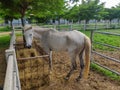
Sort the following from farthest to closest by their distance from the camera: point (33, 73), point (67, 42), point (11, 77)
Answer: point (67, 42) → point (33, 73) → point (11, 77)

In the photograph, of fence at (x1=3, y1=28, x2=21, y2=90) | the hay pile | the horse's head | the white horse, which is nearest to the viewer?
fence at (x1=3, y1=28, x2=21, y2=90)

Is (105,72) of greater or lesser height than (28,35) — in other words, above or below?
below

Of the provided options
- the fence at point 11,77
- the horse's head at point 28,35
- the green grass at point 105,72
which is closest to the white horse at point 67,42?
the horse's head at point 28,35

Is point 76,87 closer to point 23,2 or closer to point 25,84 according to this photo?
point 25,84

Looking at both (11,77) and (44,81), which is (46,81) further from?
(11,77)

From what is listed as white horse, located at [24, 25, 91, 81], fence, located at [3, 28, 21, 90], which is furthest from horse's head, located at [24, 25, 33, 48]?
fence, located at [3, 28, 21, 90]

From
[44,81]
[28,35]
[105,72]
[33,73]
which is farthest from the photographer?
[105,72]

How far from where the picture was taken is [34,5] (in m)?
7.92

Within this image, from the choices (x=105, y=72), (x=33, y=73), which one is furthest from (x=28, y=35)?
(x=105, y=72)

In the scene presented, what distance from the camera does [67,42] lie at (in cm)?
428

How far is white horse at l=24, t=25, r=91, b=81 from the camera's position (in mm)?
4160

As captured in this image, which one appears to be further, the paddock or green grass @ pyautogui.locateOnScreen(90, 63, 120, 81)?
green grass @ pyautogui.locateOnScreen(90, 63, 120, 81)

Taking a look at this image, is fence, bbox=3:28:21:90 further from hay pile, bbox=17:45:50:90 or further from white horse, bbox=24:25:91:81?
white horse, bbox=24:25:91:81

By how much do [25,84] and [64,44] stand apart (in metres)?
1.34
